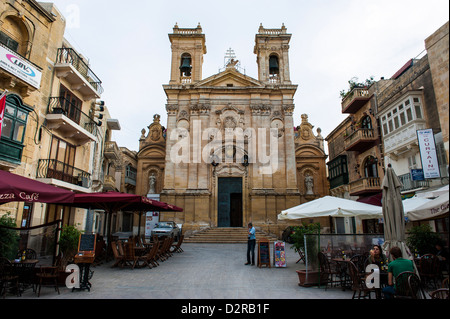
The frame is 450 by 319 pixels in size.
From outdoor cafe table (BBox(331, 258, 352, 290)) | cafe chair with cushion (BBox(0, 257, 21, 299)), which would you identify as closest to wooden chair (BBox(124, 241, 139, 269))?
cafe chair with cushion (BBox(0, 257, 21, 299))

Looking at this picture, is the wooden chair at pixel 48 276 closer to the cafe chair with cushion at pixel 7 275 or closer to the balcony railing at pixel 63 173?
the cafe chair with cushion at pixel 7 275

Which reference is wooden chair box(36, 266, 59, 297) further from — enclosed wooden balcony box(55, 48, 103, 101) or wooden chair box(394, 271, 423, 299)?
enclosed wooden balcony box(55, 48, 103, 101)

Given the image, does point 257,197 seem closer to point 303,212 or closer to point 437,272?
point 303,212

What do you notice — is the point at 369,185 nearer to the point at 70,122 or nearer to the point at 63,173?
the point at 70,122

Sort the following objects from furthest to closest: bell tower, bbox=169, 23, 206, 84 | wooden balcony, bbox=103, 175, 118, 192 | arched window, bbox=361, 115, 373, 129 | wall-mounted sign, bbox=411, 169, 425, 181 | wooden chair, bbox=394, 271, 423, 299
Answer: bell tower, bbox=169, 23, 206, 84 → wooden balcony, bbox=103, 175, 118, 192 → arched window, bbox=361, 115, 373, 129 → wall-mounted sign, bbox=411, 169, 425, 181 → wooden chair, bbox=394, 271, 423, 299

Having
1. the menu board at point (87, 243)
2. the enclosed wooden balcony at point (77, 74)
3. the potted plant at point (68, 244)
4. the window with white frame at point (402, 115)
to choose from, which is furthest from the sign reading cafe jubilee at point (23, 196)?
the window with white frame at point (402, 115)

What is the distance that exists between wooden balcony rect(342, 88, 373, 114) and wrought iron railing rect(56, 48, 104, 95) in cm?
1773

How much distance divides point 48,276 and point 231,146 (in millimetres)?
21447

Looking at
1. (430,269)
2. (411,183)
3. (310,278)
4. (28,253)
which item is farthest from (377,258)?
(411,183)

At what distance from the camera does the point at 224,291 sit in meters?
7.36

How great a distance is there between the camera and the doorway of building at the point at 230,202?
26.4 m

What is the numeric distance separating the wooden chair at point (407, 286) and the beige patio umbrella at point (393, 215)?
5.89ft

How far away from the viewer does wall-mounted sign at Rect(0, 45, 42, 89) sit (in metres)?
11.7
